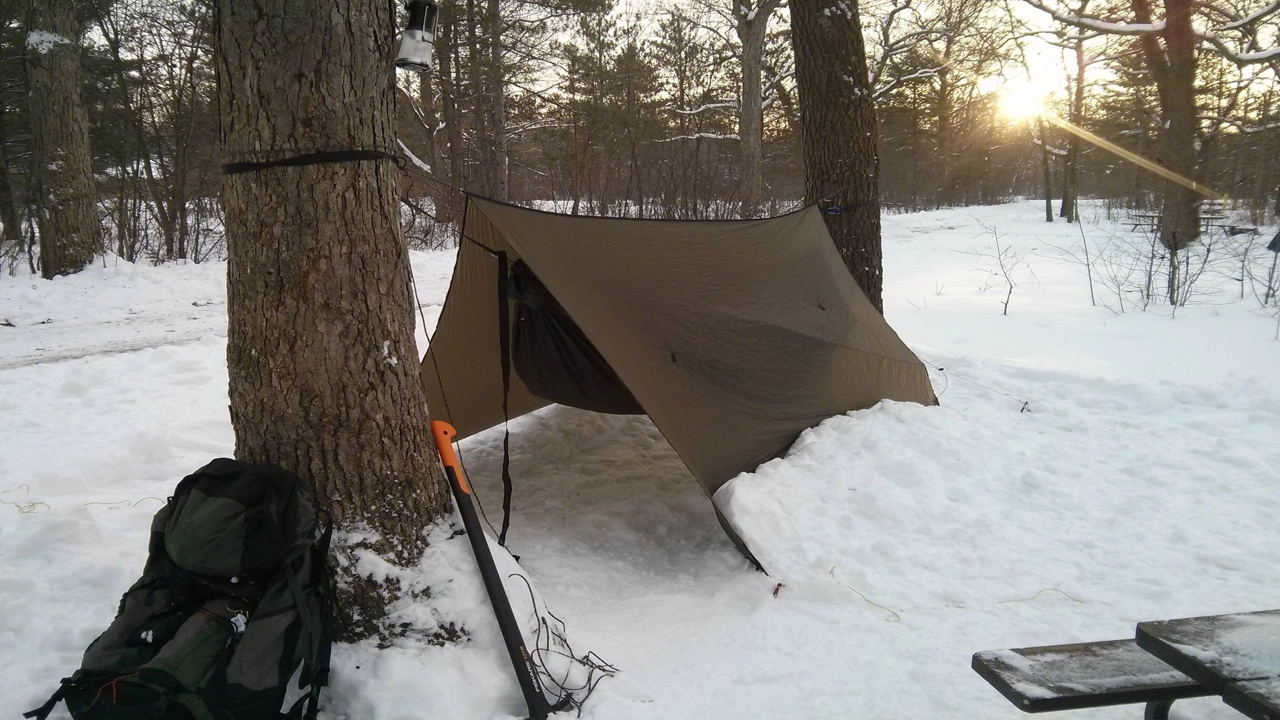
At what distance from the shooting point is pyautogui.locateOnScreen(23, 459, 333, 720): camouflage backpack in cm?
166

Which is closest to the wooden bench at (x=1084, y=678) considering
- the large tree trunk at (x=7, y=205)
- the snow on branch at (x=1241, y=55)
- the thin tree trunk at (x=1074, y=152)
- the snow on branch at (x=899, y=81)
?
the snow on branch at (x=1241, y=55)

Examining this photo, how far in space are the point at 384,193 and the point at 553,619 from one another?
4.57ft

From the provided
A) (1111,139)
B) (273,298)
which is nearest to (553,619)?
(273,298)

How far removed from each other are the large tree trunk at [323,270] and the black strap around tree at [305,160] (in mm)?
13

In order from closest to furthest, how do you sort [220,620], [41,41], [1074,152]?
[220,620] → [41,41] → [1074,152]

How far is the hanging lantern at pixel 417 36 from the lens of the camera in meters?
2.33

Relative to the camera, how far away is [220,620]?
5.84 feet

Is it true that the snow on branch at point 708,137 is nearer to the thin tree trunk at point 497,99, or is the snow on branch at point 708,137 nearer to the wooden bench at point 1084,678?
the thin tree trunk at point 497,99

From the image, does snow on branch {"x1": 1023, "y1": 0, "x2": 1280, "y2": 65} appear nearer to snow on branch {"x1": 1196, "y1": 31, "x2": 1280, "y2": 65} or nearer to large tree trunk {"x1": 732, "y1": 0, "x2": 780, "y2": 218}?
snow on branch {"x1": 1196, "y1": 31, "x2": 1280, "y2": 65}

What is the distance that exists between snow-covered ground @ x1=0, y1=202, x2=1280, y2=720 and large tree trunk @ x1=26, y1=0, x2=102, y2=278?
3.87 metres

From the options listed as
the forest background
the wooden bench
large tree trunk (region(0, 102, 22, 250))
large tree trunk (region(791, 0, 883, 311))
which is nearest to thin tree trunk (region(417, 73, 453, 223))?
the forest background

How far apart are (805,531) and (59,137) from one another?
10.0 meters

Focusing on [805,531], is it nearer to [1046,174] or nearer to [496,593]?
[496,593]

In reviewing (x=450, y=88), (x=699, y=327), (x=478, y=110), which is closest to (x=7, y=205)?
(x=450, y=88)
